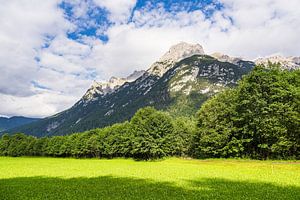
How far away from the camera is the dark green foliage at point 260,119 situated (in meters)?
68.1

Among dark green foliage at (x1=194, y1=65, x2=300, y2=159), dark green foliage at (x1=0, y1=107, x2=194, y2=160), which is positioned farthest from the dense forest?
dark green foliage at (x1=0, y1=107, x2=194, y2=160)

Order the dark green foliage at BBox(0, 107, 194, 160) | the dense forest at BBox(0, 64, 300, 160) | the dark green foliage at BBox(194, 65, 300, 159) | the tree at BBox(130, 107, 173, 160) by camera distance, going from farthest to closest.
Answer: the dark green foliage at BBox(0, 107, 194, 160) → the tree at BBox(130, 107, 173, 160) → the dense forest at BBox(0, 64, 300, 160) → the dark green foliage at BBox(194, 65, 300, 159)

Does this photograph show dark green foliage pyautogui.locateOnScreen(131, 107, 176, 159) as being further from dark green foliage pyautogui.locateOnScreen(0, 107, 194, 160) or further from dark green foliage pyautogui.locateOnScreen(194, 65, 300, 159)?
dark green foliage pyautogui.locateOnScreen(194, 65, 300, 159)

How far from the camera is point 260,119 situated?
70.9 metres

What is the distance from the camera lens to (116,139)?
138625 millimetres

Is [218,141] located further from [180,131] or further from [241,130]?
[180,131]

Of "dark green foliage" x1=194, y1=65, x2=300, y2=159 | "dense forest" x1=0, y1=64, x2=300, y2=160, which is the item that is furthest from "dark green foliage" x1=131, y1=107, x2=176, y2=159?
"dark green foliage" x1=194, y1=65, x2=300, y2=159

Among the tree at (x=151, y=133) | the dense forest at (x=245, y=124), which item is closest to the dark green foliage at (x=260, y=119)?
the dense forest at (x=245, y=124)

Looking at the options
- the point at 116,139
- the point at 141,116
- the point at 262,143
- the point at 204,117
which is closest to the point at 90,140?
the point at 116,139

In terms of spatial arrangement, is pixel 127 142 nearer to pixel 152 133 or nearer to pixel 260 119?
pixel 152 133

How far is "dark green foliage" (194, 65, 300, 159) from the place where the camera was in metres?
68.1

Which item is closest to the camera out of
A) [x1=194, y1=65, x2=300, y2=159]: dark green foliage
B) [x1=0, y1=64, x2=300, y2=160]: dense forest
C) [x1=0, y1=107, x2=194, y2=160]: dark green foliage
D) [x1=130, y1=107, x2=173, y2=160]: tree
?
[x1=194, y1=65, x2=300, y2=159]: dark green foliage

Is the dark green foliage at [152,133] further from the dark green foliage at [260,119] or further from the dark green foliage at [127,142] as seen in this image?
the dark green foliage at [260,119]

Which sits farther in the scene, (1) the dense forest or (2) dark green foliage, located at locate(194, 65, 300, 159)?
(1) the dense forest
